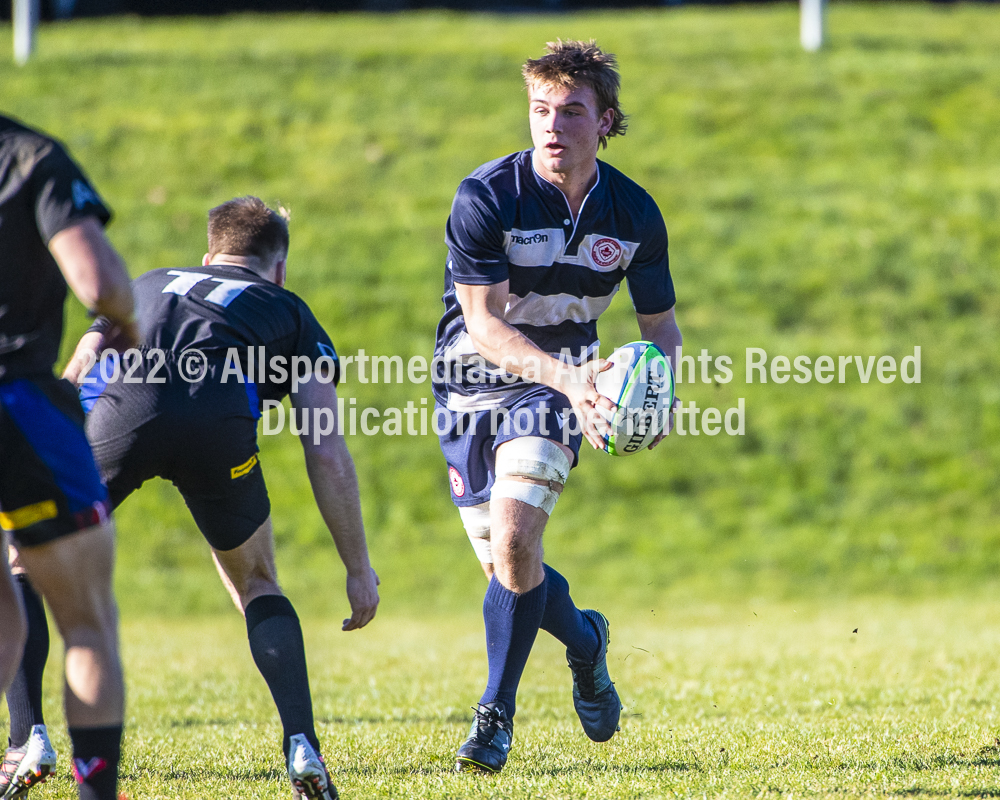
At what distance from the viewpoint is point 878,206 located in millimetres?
17438

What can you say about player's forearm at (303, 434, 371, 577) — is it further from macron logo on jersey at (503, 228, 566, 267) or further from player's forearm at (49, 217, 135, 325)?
player's forearm at (49, 217, 135, 325)

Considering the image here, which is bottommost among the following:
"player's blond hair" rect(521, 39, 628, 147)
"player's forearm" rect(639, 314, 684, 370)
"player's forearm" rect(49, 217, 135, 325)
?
"player's forearm" rect(639, 314, 684, 370)

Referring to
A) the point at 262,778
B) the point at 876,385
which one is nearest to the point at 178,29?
the point at 876,385

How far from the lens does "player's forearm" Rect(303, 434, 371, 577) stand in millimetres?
3984

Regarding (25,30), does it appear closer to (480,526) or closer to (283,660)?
(480,526)

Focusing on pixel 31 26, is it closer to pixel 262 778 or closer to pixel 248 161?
pixel 248 161

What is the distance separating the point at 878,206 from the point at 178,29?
17.4 meters

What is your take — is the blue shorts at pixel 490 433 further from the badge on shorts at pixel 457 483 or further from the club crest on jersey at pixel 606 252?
the club crest on jersey at pixel 606 252

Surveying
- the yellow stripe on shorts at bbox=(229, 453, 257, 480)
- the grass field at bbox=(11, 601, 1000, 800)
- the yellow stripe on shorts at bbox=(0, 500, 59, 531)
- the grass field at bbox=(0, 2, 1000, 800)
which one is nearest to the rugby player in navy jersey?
the grass field at bbox=(11, 601, 1000, 800)

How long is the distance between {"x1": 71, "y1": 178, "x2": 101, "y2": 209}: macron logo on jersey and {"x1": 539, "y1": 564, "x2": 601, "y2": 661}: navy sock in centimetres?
251

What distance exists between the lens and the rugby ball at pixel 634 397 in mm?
4047

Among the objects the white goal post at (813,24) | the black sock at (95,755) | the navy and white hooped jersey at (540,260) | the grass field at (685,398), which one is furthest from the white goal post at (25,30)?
the black sock at (95,755)

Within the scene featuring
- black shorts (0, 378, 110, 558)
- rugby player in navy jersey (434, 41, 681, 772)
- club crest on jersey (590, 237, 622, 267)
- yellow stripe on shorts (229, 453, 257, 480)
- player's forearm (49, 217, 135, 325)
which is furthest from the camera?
club crest on jersey (590, 237, 622, 267)

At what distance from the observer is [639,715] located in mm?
5766
